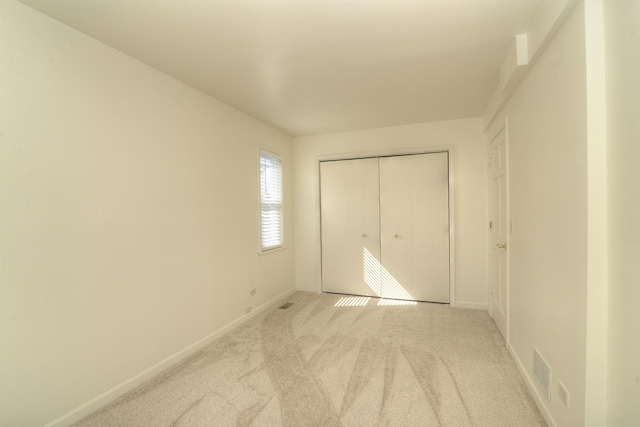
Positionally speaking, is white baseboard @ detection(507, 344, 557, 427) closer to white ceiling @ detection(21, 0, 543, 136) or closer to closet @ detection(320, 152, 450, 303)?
closet @ detection(320, 152, 450, 303)

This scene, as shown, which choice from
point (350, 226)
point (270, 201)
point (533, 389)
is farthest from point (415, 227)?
point (533, 389)

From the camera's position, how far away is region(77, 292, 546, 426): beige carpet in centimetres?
185

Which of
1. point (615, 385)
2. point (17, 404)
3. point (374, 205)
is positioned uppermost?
point (374, 205)

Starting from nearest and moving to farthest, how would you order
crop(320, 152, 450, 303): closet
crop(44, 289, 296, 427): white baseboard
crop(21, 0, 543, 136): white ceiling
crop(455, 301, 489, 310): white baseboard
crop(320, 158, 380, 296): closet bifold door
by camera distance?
crop(21, 0, 543, 136): white ceiling < crop(44, 289, 296, 427): white baseboard < crop(455, 301, 489, 310): white baseboard < crop(320, 152, 450, 303): closet < crop(320, 158, 380, 296): closet bifold door

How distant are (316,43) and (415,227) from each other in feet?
9.36

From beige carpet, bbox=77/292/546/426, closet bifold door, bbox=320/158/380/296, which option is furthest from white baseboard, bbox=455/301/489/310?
closet bifold door, bbox=320/158/380/296

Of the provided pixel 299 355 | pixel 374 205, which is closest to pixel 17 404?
pixel 299 355

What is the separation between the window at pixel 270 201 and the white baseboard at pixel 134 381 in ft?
3.68

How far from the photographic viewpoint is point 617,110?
120cm

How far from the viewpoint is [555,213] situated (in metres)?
1.63

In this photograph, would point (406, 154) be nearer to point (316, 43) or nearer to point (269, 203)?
point (269, 203)

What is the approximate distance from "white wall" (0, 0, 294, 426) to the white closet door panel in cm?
242

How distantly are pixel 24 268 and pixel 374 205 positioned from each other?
368 centimetres

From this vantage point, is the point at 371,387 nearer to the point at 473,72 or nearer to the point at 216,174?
the point at 216,174
